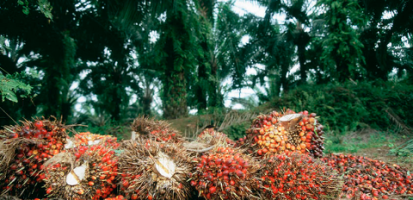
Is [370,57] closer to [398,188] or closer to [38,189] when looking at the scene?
[398,188]

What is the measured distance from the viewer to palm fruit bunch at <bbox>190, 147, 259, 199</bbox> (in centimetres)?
154

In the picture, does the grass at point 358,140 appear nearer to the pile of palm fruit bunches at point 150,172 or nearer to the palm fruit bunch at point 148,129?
the pile of palm fruit bunches at point 150,172

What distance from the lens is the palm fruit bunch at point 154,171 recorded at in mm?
1550

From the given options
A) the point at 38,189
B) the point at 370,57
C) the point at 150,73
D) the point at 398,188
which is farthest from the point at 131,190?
the point at 150,73

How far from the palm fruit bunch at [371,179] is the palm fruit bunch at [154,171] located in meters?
1.34

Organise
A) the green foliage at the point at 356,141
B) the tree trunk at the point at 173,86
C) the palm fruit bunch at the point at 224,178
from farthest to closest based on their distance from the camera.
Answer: the tree trunk at the point at 173,86
the green foliage at the point at 356,141
the palm fruit bunch at the point at 224,178

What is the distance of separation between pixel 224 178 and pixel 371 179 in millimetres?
1626

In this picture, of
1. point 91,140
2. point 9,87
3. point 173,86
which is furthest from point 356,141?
point 9,87

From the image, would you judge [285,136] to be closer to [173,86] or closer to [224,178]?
[224,178]

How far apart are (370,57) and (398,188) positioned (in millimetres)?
9766

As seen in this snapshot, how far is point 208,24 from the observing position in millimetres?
7809

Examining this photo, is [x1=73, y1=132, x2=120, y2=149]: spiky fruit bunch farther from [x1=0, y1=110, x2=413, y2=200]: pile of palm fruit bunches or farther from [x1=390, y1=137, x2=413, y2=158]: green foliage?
[x1=390, y1=137, x2=413, y2=158]: green foliage

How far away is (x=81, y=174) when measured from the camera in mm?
1618

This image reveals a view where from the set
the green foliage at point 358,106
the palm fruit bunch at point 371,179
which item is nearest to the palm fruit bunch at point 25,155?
the palm fruit bunch at point 371,179
